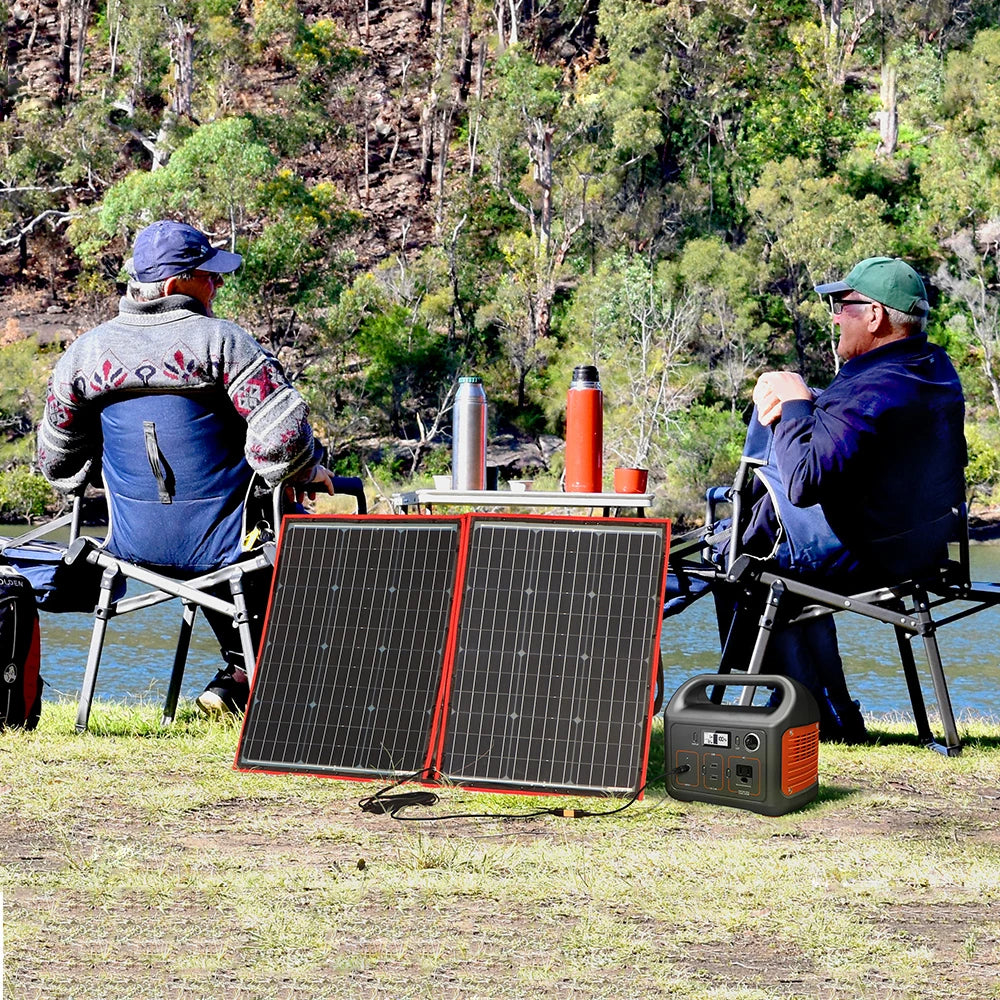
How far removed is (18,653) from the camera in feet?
14.0

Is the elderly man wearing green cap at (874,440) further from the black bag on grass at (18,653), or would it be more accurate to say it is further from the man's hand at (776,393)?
the black bag on grass at (18,653)

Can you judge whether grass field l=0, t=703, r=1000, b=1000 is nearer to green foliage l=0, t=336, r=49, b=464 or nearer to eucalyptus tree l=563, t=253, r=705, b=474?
eucalyptus tree l=563, t=253, r=705, b=474

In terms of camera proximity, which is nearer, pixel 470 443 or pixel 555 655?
pixel 555 655

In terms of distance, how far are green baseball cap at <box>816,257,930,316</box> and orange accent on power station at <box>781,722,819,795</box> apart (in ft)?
4.03

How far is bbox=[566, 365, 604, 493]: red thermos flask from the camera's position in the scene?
3.87m

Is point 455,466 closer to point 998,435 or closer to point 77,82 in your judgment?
point 998,435

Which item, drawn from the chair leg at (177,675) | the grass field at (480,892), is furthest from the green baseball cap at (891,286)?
the chair leg at (177,675)

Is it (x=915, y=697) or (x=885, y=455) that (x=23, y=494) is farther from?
(x=885, y=455)

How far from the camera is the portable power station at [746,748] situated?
3287 millimetres

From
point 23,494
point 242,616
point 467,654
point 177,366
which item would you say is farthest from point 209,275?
point 23,494

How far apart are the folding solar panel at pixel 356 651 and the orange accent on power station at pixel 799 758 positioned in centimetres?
85

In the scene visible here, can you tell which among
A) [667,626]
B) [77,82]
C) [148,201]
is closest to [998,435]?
[148,201]

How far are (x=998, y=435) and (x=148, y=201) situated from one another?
21151mm

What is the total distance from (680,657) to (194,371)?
7.08 m
